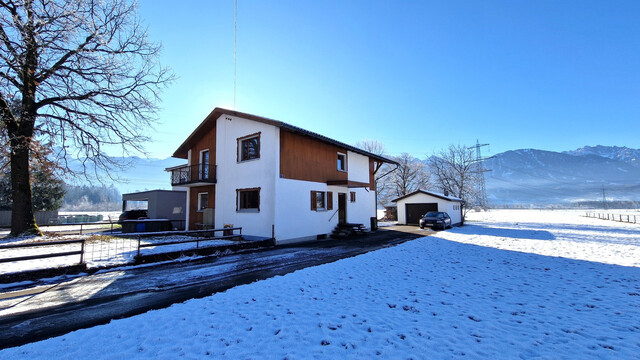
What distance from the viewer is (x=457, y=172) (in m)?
36.2

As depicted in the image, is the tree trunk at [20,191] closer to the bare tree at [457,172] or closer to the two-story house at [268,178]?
the two-story house at [268,178]

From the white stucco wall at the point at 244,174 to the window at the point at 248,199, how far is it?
25cm

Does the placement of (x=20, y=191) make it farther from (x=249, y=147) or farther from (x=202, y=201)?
(x=249, y=147)

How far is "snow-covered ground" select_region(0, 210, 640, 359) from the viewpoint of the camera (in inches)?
131

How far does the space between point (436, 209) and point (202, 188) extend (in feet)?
69.7

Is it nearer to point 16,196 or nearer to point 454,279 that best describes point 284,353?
point 454,279

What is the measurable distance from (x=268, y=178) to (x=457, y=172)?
31.5 metres

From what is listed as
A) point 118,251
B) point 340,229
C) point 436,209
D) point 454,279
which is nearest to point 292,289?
point 454,279

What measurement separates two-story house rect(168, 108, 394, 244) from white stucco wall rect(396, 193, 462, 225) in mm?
9674

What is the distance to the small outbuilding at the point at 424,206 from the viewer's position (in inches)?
1012

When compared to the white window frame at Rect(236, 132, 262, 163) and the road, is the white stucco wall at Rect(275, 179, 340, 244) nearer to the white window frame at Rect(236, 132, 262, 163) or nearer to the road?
the white window frame at Rect(236, 132, 262, 163)

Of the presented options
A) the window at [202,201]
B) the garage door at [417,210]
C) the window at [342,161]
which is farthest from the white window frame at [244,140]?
the garage door at [417,210]

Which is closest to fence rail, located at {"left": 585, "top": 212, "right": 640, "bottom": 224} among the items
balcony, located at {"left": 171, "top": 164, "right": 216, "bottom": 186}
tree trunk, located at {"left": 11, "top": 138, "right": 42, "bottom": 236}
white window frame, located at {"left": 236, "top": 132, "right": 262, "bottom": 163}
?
white window frame, located at {"left": 236, "top": 132, "right": 262, "bottom": 163}

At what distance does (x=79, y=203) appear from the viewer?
10681 centimetres
